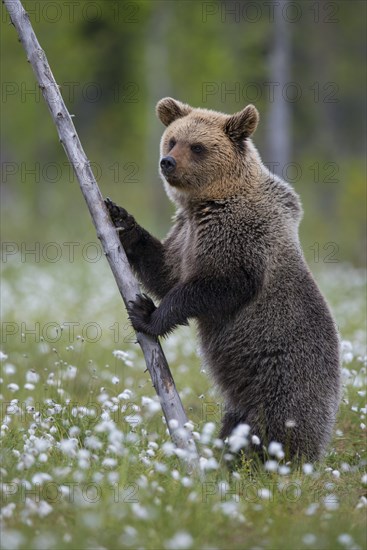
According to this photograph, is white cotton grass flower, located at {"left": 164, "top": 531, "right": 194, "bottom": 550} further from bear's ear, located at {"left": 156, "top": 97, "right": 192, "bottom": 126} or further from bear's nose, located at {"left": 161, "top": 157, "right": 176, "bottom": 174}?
bear's ear, located at {"left": 156, "top": 97, "right": 192, "bottom": 126}

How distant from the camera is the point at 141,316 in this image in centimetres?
536

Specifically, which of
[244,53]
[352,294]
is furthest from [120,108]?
[352,294]

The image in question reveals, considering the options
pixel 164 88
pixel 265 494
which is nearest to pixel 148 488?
pixel 265 494

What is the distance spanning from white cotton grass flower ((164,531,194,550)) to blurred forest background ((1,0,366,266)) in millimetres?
16246

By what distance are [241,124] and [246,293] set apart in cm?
122

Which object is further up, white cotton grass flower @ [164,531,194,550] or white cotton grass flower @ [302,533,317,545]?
white cotton grass flower @ [302,533,317,545]

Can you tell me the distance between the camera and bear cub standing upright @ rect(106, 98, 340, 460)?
5363 mm

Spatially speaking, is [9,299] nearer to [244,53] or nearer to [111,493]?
[111,493]

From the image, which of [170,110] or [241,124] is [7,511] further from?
[170,110]

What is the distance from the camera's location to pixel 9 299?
1175 cm

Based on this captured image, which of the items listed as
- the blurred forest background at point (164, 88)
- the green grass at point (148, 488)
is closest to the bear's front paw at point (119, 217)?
the green grass at point (148, 488)

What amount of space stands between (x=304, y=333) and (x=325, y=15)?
21.7 metres

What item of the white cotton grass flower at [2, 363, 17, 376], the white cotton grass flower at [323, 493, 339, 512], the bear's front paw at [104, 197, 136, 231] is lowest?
the white cotton grass flower at [2, 363, 17, 376]

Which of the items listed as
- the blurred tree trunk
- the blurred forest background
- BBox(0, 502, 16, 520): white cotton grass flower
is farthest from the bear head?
the blurred forest background
